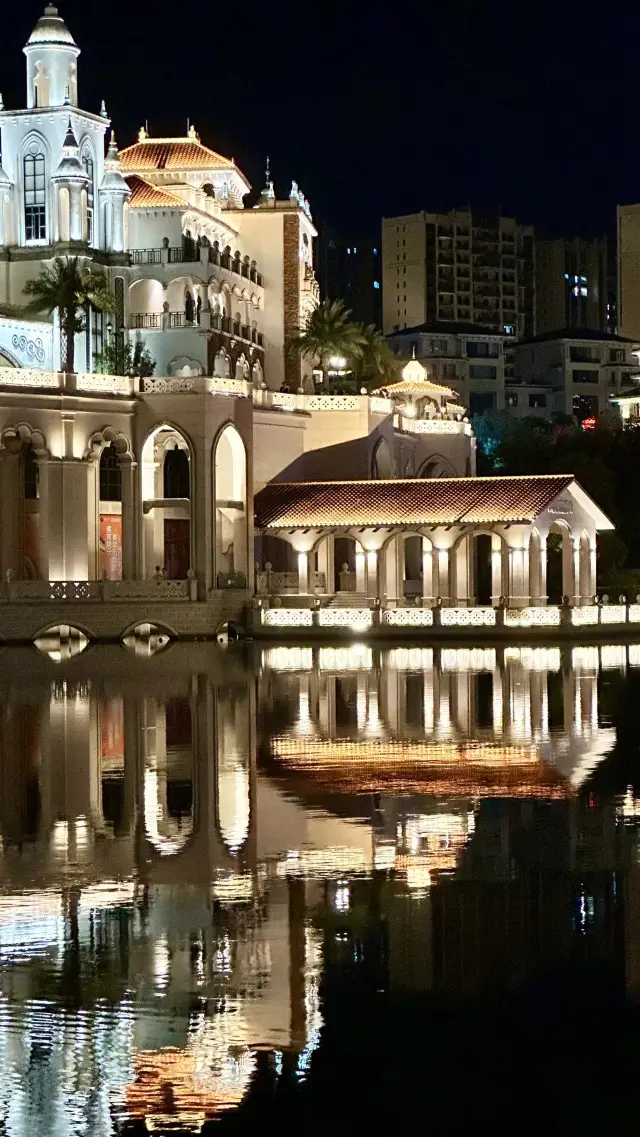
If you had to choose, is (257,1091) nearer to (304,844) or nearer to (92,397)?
(304,844)

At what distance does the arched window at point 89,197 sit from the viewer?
68.4 m

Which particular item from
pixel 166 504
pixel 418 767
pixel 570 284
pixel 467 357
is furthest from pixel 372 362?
pixel 570 284

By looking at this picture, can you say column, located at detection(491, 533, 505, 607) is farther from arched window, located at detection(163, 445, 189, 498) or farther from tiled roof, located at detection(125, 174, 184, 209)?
tiled roof, located at detection(125, 174, 184, 209)

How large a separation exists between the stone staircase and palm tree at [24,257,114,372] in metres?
13.9

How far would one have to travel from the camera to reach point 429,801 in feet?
57.3

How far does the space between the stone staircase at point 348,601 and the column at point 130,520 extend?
697 centimetres

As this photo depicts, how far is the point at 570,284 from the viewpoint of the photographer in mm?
189375

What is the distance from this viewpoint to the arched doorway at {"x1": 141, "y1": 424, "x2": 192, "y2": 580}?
6103 cm

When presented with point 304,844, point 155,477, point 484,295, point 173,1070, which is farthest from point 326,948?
point 484,295

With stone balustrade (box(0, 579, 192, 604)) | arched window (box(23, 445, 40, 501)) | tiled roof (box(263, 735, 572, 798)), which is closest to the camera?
tiled roof (box(263, 735, 572, 798))

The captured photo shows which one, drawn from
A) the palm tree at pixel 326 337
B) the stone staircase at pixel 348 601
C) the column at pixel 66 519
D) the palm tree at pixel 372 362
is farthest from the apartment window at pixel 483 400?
the stone staircase at pixel 348 601

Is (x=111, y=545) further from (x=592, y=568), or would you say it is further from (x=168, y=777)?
(x=168, y=777)

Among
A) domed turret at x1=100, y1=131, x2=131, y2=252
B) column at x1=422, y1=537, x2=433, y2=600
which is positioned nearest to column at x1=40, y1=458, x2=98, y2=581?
column at x1=422, y1=537, x2=433, y2=600

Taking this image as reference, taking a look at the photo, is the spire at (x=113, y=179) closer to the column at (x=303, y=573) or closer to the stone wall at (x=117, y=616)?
the column at (x=303, y=573)
